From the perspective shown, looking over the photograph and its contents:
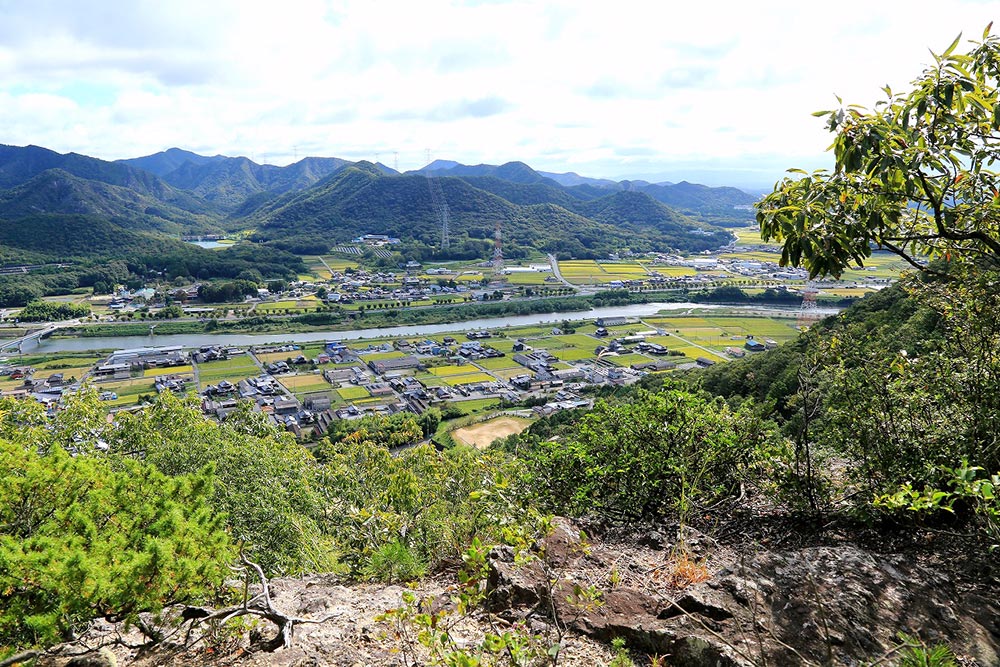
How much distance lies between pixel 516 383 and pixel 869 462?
28311 mm

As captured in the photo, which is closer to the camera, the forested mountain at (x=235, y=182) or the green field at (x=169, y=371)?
the green field at (x=169, y=371)

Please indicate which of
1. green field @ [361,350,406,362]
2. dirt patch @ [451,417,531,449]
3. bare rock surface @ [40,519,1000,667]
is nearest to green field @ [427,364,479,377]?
green field @ [361,350,406,362]

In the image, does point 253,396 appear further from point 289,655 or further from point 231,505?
point 289,655

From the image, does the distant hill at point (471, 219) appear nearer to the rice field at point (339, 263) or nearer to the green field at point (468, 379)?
the rice field at point (339, 263)

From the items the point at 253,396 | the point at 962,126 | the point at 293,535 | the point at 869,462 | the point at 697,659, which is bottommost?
the point at 253,396

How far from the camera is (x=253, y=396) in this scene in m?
28.9

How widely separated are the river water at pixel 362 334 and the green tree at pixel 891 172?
41.8 m

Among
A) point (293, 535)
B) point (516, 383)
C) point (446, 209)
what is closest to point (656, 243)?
point (446, 209)

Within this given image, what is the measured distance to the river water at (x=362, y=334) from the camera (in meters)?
39.6

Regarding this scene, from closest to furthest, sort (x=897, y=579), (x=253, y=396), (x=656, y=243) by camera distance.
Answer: (x=897, y=579) → (x=253, y=396) → (x=656, y=243)

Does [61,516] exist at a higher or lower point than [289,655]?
higher

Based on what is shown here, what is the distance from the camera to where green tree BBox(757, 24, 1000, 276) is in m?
2.46

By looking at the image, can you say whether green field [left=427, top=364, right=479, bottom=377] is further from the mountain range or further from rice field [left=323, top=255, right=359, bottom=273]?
the mountain range

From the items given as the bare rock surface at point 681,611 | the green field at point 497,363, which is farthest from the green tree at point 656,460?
the green field at point 497,363
